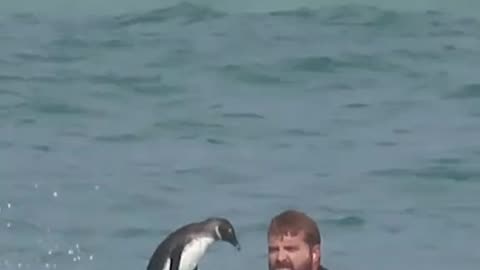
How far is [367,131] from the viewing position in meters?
9.45

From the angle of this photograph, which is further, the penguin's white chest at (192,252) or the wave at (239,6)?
the wave at (239,6)

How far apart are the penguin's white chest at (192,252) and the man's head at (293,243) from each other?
329 mm

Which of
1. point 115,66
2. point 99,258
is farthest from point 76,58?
point 99,258

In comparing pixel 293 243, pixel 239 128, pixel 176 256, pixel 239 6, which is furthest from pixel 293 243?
pixel 239 6

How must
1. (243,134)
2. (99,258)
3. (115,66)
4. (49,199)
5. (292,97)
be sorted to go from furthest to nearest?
(115,66)
(292,97)
(243,134)
(49,199)
(99,258)

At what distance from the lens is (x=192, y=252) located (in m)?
4.17

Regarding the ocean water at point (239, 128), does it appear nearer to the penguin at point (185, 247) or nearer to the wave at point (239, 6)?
the wave at point (239, 6)

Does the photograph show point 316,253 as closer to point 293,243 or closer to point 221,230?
point 293,243

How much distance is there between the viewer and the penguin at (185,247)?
411cm

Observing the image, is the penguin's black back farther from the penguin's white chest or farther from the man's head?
the man's head

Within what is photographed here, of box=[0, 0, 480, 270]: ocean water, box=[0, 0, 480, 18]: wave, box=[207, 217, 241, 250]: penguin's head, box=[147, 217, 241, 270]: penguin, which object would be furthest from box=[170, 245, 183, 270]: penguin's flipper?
box=[0, 0, 480, 18]: wave

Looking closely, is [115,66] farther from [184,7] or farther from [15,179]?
[15,179]

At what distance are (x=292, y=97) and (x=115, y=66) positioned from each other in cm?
123

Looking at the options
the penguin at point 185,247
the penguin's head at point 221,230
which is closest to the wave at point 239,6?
the penguin's head at point 221,230
